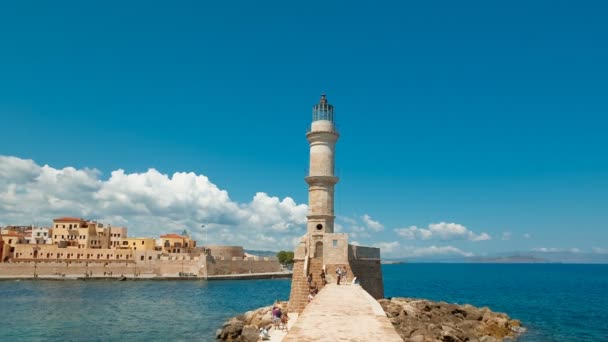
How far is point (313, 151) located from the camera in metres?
28.7

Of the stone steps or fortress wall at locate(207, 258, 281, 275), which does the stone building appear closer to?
fortress wall at locate(207, 258, 281, 275)

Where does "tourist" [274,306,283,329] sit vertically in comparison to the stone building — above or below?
below

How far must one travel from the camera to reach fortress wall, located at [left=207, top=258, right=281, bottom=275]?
79625 millimetres

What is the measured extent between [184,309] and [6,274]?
166 ft

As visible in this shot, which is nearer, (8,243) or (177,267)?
(177,267)

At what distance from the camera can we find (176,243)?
290ft

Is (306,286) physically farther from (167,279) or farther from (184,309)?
(167,279)

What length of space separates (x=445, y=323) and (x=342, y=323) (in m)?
15.8

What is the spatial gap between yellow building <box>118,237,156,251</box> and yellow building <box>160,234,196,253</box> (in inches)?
85.8

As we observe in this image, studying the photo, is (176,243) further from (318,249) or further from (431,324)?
(431,324)

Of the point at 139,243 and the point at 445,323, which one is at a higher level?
the point at 139,243

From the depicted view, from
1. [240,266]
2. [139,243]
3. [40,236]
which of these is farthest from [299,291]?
[40,236]

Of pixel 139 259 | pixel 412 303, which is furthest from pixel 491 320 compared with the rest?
pixel 139 259

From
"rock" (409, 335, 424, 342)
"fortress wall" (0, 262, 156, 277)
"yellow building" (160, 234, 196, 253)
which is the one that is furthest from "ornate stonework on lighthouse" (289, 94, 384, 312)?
"yellow building" (160, 234, 196, 253)
